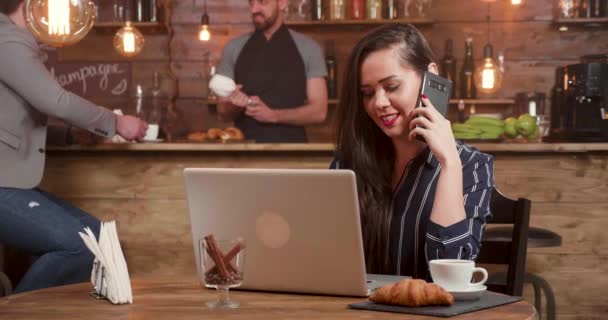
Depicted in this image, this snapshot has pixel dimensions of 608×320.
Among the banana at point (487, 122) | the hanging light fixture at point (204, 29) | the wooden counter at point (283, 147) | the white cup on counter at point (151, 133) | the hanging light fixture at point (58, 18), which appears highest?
the hanging light fixture at point (204, 29)

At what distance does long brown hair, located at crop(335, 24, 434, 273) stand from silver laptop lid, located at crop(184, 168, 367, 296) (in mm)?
456

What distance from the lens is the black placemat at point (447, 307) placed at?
57.7 inches

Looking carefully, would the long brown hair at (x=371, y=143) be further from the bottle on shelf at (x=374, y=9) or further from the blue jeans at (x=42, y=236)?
the bottle on shelf at (x=374, y=9)

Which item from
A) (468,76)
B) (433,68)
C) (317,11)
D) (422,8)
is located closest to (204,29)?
(317,11)

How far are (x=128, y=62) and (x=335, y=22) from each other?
1517 millimetres

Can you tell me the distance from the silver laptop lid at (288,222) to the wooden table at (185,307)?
0.13 feet

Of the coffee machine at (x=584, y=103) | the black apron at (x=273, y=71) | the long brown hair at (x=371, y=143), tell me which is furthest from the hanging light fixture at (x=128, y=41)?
the long brown hair at (x=371, y=143)

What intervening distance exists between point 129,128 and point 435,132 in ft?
6.68

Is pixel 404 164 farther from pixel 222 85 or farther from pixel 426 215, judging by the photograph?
pixel 222 85

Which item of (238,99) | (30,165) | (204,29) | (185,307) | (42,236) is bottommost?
(42,236)

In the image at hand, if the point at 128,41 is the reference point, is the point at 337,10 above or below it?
above

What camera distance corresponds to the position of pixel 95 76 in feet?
20.7

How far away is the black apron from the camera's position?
548cm

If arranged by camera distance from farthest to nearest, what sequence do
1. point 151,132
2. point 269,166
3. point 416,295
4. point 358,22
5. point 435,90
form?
point 358,22 → point 151,132 → point 269,166 → point 435,90 → point 416,295
